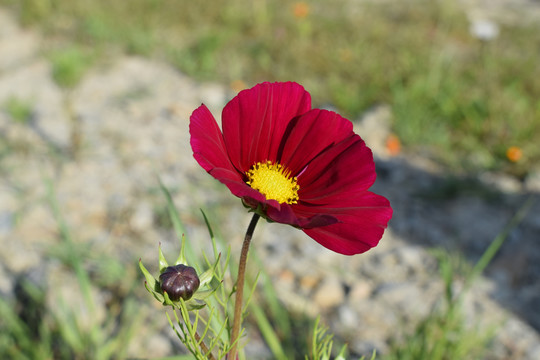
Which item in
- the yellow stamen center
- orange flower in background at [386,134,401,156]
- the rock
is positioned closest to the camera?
the yellow stamen center

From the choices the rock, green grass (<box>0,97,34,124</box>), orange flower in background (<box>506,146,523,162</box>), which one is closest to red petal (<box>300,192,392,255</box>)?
the rock

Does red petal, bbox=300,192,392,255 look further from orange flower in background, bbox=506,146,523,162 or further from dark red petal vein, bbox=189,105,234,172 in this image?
orange flower in background, bbox=506,146,523,162

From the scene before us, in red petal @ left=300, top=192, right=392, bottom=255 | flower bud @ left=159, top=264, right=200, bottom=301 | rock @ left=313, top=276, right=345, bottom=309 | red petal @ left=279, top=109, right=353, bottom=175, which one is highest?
rock @ left=313, top=276, right=345, bottom=309

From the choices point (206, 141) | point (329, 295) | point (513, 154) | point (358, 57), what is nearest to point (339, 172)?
point (206, 141)

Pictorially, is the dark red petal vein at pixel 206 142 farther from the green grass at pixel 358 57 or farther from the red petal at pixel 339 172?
the green grass at pixel 358 57

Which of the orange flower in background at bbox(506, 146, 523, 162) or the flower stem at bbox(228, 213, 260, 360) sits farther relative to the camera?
the orange flower in background at bbox(506, 146, 523, 162)

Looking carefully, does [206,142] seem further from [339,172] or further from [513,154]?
[513,154]

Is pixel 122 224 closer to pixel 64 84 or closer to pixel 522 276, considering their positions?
pixel 64 84
